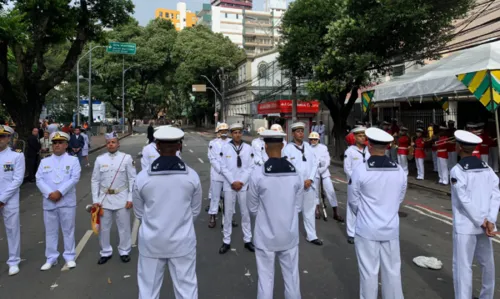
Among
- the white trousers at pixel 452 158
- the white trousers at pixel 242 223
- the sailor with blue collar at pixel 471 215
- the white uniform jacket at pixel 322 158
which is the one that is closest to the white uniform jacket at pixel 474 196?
the sailor with blue collar at pixel 471 215

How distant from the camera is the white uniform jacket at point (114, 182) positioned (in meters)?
5.26

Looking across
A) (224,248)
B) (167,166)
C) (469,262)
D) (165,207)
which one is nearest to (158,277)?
(165,207)

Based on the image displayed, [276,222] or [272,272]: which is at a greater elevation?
[276,222]

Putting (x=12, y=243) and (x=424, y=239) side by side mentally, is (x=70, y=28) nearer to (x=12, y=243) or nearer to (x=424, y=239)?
(x=12, y=243)

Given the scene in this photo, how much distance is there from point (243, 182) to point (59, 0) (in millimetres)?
11242

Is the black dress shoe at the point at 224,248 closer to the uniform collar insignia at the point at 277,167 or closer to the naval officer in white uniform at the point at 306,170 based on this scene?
the naval officer in white uniform at the point at 306,170

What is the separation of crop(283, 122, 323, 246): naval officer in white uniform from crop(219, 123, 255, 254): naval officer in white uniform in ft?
2.27

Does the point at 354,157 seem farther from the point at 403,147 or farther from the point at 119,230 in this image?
the point at 403,147

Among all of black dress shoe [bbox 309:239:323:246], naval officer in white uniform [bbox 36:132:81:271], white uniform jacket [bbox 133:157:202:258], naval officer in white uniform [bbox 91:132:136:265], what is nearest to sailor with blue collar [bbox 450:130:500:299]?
black dress shoe [bbox 309:239:323:246]

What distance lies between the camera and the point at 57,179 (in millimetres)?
5113

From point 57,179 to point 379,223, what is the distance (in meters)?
4.03

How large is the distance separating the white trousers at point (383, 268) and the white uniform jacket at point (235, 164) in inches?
116

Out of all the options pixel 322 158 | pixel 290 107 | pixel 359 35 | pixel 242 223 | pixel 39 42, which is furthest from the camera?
pixel 290 107

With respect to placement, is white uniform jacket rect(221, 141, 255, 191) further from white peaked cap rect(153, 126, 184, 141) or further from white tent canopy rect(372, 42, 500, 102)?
white tent canopy rect(372, 42, 500, 102)
